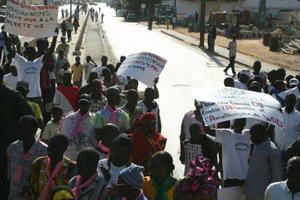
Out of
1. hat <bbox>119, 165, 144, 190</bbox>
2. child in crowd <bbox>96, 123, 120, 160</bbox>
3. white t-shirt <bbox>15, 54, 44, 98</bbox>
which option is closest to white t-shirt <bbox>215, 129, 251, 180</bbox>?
child in crowd <bbox>96, 123, 120, 160</bbox>

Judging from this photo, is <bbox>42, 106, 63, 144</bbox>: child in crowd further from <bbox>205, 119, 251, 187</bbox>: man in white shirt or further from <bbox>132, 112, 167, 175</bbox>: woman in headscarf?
<bbox>205, 119, 251, 187</bbox>: man in white shirt

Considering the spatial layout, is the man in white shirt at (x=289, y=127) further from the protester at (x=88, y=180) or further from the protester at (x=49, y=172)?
the protester at (x=88, y=180)

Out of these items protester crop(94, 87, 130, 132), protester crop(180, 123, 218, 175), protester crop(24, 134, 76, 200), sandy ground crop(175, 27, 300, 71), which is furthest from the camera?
sandy ground crop(175, 27, 300, 71)

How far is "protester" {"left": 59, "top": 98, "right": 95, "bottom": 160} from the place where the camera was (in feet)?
23.8

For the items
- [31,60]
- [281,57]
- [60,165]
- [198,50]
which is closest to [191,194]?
[60,165]

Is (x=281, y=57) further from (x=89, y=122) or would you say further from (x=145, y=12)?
(x=145, y=12)

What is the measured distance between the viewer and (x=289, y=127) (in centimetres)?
802

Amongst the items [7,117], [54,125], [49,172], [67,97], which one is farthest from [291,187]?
[67,97]

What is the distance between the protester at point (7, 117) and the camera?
6238 mm

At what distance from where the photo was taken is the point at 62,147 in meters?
5.34

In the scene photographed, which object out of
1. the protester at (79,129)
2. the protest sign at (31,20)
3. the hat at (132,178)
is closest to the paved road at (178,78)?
the protester at (79,129)

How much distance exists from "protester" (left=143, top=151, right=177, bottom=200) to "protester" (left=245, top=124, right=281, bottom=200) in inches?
61.9

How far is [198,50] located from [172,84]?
1707 centimetres

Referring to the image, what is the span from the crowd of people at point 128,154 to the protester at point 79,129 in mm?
11
